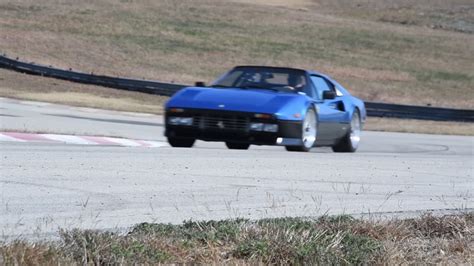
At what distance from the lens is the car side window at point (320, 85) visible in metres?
14.1

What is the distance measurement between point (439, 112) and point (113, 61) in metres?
15.9

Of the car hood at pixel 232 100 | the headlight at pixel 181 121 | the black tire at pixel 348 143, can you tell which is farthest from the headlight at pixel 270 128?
the black tire at pixel 348 143

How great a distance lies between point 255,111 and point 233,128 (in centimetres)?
35

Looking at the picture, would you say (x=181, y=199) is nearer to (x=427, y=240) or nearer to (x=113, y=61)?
(x=427, y=240)

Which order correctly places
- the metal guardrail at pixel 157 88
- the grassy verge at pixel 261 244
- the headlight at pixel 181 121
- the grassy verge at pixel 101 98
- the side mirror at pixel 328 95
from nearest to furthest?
1. the grassy verge at pixel 261 244
2. the headlight at pixel 181 121
3. the side mirror at pixel 328 95
4. the grassy verge at pixel 101 98
5. the metal guardrail at pixel 157 88

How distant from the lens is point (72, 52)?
4069 cm

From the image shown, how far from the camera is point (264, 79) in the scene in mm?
13992

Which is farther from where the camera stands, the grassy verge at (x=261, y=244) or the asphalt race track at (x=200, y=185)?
the asphalt race track at (x=200, y=185)

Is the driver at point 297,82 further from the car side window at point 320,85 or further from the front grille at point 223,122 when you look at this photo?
the front grille at point 223,122

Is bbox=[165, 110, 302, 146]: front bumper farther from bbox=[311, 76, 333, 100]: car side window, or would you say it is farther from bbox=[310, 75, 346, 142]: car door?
bbox=[311, 76, 333, 100]: car side window

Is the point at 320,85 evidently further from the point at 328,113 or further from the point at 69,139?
the point at 69,139

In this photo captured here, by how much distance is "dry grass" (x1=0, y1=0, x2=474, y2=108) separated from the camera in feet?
133

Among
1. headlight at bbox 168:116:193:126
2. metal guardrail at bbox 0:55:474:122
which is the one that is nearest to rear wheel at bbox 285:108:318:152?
headlight at bbox 168:116:193:126

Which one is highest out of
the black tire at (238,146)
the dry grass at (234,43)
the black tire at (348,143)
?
the black tire at (238,146)
